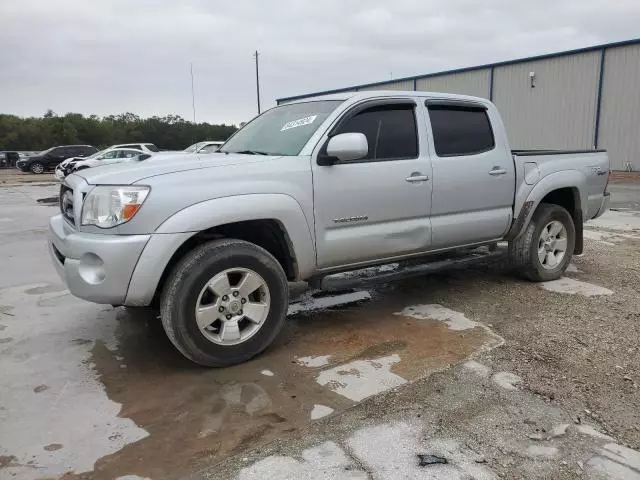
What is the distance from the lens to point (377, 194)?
14.0 ft

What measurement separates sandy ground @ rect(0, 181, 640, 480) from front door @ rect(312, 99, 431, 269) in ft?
2.33

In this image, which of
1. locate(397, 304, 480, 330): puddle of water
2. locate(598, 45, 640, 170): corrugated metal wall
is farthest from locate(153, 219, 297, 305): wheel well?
locate(598, 45, 640, 170): corrugated metal wall

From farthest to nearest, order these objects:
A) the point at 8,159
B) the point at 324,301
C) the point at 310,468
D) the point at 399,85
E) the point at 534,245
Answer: the point at 8,159 → the point at 399,85 → the point at 534,245 → the point at 324,301 → the point at 310,468

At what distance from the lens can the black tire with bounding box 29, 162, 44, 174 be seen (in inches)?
1241

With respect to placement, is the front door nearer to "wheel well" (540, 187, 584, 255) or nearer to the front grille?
the front grille

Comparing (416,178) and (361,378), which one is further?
(416,178)

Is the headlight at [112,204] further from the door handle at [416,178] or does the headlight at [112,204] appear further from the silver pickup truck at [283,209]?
the door handle at [416,178]

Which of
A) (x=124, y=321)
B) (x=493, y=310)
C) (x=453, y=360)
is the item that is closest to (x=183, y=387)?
(x=124, y=321)

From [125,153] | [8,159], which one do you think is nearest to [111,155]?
[125,153]

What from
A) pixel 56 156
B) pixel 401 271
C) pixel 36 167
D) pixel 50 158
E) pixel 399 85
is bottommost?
pixel 36 167

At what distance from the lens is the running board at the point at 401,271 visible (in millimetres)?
4270

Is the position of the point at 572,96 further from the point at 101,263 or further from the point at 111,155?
the point at 101,263

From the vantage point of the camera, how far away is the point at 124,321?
15.6 ft

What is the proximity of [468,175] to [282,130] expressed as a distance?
5.59ft
